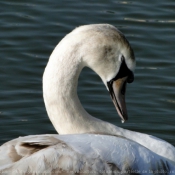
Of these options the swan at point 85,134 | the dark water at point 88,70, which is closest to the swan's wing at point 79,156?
the swan at point 85,134

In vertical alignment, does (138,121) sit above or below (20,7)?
below

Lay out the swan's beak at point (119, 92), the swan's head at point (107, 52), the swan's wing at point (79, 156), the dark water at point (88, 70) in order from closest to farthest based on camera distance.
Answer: the swan's wing at point (79, 156), the swan's head at point (107, 52), the swan's beak at point (119, 92), the dark water at point (88, 70)

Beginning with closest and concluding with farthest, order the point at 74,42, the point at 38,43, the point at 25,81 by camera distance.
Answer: the point at 74,42 → the point at 25,81 → the point at 38,43

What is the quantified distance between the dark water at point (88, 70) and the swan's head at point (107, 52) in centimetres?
183

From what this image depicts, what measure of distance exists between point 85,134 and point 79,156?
0.36 m

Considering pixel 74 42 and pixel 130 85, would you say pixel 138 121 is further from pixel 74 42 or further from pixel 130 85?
pixel 74 42

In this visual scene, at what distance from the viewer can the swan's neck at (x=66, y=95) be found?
6.55 m

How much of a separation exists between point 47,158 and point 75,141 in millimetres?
315

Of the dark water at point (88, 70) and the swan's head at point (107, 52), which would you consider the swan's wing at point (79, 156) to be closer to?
the swan's head at point (107, 52)

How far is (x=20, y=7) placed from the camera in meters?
11.1

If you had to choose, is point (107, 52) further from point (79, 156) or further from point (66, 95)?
→ point (79, 156)

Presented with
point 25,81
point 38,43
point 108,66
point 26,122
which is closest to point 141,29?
point 38,43

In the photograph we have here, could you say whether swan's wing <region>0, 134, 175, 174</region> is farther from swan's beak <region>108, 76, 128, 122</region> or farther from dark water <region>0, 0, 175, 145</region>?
dark water <region>0, 0, 175, 145</region>

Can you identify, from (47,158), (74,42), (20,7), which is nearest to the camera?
(47,158)
